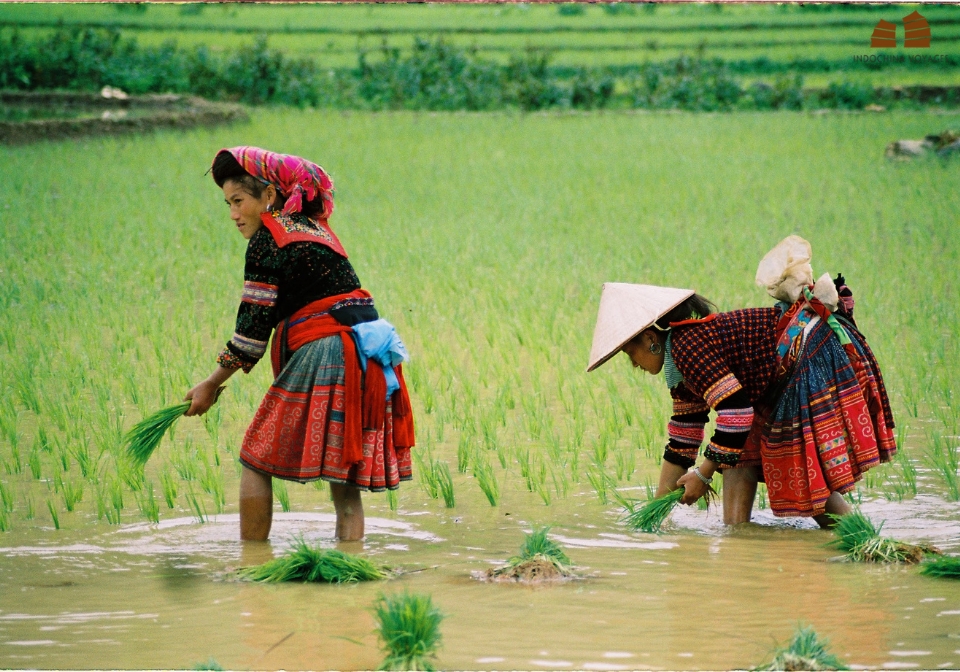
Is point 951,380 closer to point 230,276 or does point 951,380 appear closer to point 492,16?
point 230,276

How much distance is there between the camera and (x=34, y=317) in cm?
646

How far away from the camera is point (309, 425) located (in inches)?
129

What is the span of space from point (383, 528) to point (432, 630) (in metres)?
1.31

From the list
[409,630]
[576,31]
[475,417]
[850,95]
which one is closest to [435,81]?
[576,31]

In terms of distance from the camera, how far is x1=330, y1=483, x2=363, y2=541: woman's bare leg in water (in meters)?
3.46

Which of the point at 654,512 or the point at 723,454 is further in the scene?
the point at 654,512

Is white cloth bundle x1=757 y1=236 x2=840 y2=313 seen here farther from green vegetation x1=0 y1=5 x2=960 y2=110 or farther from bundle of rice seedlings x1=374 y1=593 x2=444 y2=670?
green vegetation x1=0 y1=5 x2=960 y2=110

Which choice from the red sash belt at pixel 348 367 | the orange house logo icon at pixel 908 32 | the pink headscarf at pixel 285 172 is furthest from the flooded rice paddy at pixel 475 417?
the orange house logo icon at pixel 908 32

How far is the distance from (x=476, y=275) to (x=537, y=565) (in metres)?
4.88

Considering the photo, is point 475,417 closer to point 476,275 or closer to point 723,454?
point 723,454

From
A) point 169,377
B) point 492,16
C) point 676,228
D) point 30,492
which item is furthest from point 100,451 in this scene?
point 492,16

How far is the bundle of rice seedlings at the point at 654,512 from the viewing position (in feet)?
11.4

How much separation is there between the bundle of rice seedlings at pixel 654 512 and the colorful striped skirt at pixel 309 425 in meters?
0.76

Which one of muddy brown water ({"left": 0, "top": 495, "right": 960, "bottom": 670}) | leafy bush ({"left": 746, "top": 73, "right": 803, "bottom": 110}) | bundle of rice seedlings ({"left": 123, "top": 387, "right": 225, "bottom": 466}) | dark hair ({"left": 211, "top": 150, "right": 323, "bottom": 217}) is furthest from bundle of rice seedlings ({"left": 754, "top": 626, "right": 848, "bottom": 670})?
leafy bush ({"left": 746, "top": 73, "right": 803, "bottom": 110})
